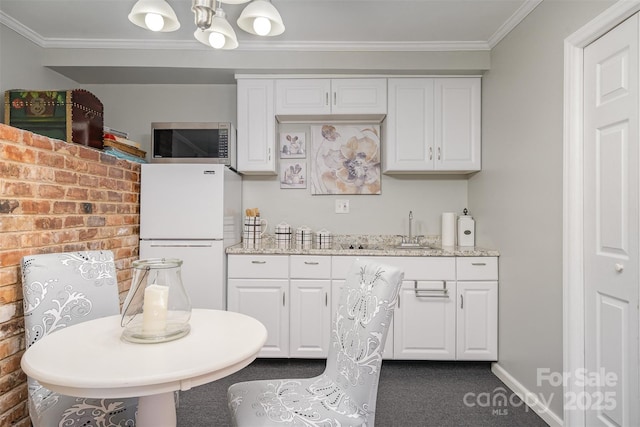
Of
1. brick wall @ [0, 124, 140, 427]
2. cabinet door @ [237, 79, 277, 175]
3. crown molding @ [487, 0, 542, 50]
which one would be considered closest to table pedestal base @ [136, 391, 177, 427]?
brick wall @ [0, 124, 140, 427]

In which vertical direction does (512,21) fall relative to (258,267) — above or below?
above

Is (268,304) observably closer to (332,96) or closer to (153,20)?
(332,96)

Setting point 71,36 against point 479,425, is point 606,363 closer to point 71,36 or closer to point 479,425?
point 479,425

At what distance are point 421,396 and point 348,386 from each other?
1178 mm

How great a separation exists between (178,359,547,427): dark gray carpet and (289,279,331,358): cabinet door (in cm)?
15

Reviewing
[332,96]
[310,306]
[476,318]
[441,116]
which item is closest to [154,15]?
[332,96]

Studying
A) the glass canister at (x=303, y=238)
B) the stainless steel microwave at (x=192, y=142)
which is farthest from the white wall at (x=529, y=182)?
the stainless steel microwave at (x=192, y=142)

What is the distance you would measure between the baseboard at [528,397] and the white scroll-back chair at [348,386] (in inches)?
51.7

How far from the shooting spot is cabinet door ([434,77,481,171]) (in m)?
2.82

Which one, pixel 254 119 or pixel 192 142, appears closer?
pixel 192 142

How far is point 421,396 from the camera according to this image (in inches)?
88.4

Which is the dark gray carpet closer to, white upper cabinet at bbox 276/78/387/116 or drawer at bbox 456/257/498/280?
drawer at bbox 456/257/498/280

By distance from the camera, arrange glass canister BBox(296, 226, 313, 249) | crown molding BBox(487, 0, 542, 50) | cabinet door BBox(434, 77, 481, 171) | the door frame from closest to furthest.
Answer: the door frame → crown molding BBox(487, 0, 542, 50) → cabinet door BBox(434, 77, 481, 171) → glass canister BBox(296, 226, 313, 249)

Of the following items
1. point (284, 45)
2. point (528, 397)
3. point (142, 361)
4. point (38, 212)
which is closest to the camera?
point (142, 361)
